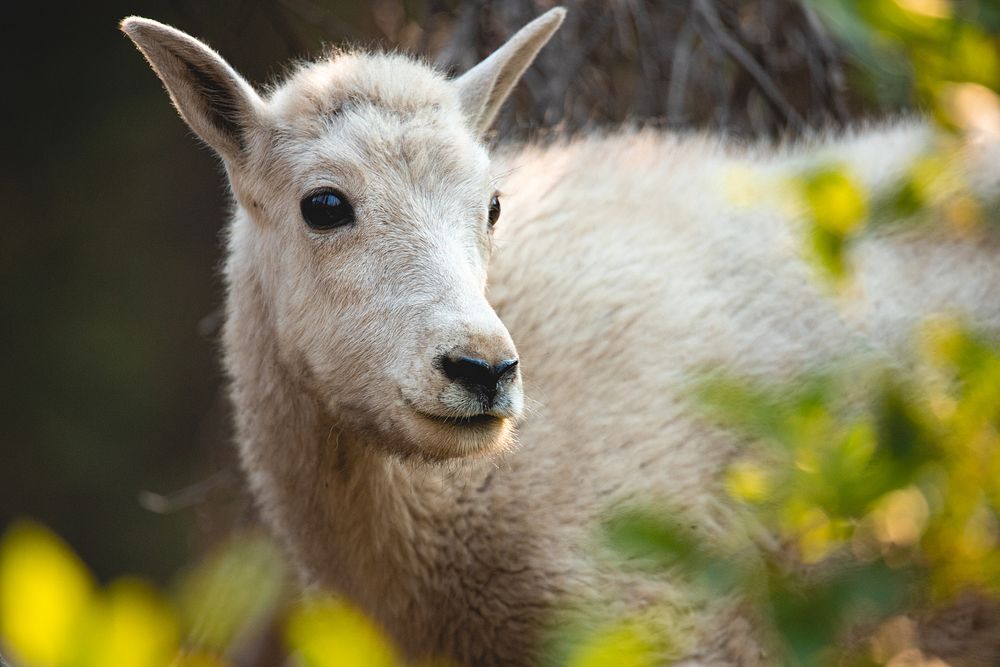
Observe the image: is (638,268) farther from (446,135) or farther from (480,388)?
(480,388)

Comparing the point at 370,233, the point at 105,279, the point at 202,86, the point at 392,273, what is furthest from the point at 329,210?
the point at 105,279

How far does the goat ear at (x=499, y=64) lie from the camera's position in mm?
3893

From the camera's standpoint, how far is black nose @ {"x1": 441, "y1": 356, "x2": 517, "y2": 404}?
116 inches

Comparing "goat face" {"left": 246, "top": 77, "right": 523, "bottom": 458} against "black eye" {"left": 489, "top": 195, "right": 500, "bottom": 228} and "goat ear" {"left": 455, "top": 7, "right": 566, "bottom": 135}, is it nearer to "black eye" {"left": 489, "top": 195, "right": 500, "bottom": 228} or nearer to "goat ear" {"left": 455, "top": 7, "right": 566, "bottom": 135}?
"black eye" {"left": 489, "top": 195, "right": 500, "bottom": 228}

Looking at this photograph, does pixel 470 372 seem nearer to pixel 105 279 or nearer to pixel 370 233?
pixel 370 233

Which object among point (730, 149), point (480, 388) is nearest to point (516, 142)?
point (730, 149)

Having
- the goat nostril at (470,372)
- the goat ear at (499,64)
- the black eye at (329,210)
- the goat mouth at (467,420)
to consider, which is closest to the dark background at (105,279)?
the goat ear at (499,64)

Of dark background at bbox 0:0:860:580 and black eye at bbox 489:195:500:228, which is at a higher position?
black eye at bbox 489:195:500:228

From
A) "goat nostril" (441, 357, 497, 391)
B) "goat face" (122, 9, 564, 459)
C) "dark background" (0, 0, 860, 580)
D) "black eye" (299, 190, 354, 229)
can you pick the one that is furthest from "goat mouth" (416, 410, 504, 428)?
"dark background" (0, 0, 860, 580)

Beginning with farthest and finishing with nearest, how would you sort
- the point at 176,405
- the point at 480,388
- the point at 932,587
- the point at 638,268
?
the point at 176,405 → the point at 638,268 → the point at 480,388 → the point at 932,587

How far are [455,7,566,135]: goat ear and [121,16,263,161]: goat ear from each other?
0.74 m

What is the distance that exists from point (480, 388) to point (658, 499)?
3.21 feet

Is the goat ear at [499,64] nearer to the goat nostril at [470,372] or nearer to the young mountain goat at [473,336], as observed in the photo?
the young mountain goat at [473,336]

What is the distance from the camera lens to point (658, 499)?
3.66 m
